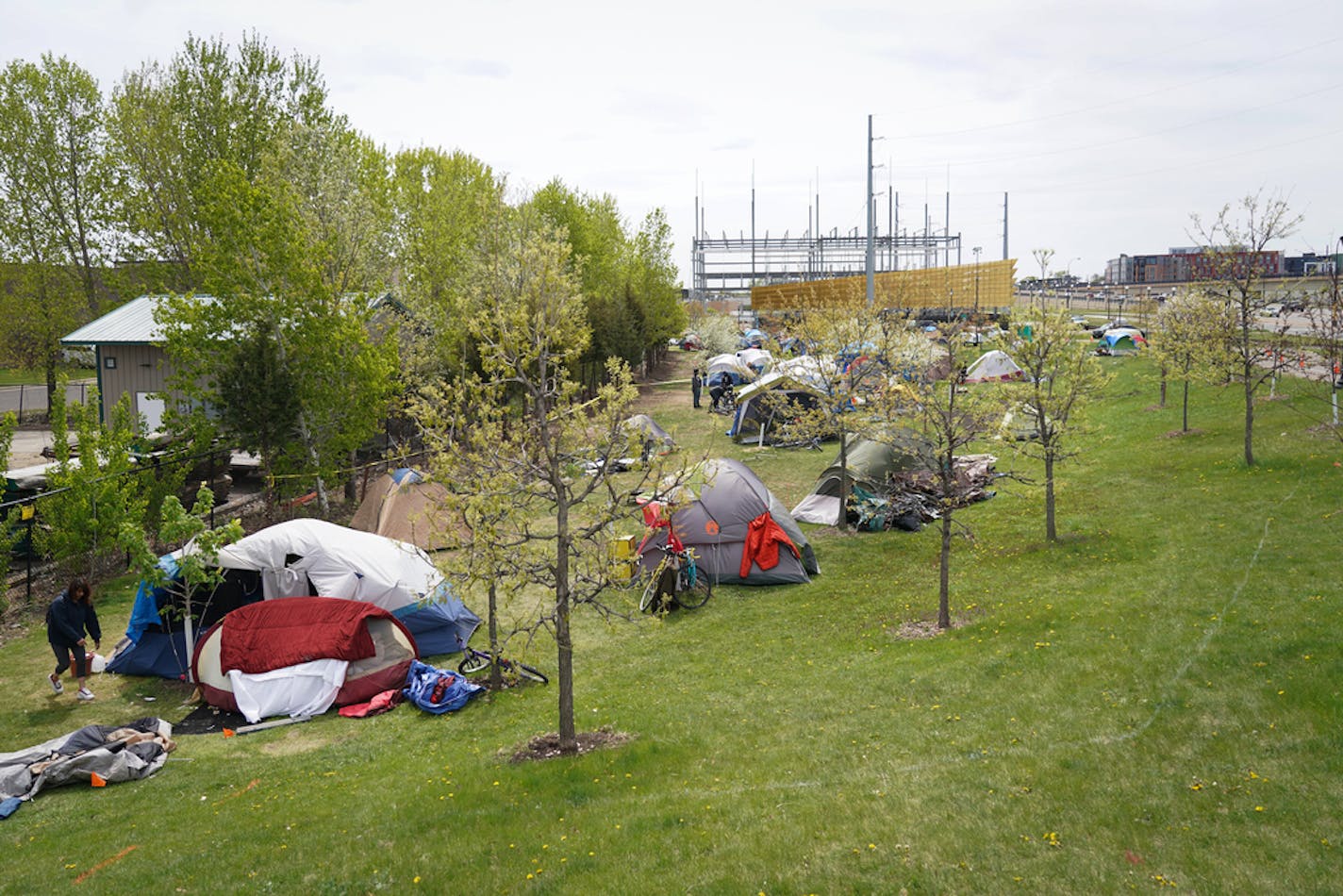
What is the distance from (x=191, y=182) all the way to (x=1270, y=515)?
37891mm

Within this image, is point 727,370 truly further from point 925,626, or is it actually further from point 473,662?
point 473,662

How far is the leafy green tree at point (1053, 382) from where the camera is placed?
17.2m

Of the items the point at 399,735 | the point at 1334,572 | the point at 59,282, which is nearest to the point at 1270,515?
the point at 1334,572

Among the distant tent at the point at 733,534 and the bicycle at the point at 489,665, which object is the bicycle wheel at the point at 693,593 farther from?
the bicycle at the point at 489,665

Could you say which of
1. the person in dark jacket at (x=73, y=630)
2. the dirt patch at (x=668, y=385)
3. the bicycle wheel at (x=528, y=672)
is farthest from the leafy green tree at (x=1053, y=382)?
the dirt patch at (x=668, y=385)

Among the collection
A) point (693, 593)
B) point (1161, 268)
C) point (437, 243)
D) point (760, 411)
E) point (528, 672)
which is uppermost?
point (1161, 268)

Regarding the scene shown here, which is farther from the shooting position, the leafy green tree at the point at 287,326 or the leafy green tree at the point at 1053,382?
the leafy green tree at the point at 287,326

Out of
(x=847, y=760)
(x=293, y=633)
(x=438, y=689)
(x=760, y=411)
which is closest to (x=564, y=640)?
(x=847, y=760)

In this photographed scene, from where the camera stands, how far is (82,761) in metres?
10.6

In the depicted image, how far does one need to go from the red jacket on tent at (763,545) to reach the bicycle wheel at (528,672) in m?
5.34

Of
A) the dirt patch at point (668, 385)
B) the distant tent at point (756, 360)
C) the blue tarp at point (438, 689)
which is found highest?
the distant tent at point (756, 360)

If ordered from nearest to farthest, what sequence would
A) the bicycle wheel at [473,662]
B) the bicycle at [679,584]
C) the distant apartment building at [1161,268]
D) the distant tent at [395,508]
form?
the bicycle wheel at [473,662] < the bicycle at [679,584] < the distant tent at [395,508] < the distant apartment building at [1161,268]

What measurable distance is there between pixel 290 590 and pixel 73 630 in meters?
2.95

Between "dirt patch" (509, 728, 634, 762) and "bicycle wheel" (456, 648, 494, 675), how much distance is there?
3230 millimetres
